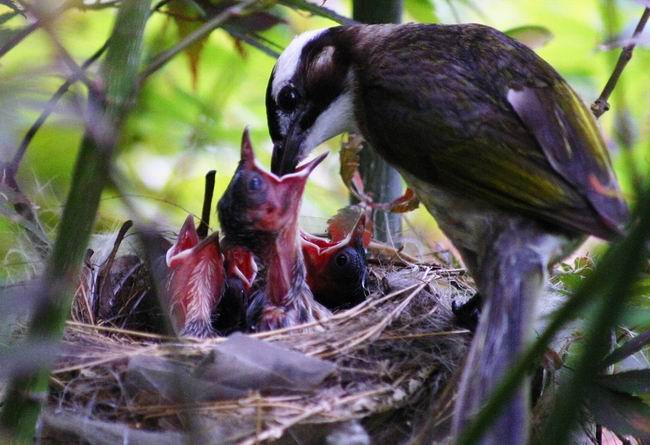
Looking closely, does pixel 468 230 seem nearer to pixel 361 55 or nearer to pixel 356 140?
pixel 356 140

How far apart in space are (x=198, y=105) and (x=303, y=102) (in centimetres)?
49

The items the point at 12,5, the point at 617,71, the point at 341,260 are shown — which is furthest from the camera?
the point at 341,260

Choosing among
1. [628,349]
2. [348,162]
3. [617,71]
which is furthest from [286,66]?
[628,349]

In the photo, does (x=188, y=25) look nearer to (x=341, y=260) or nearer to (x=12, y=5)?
(x=12, y=5)

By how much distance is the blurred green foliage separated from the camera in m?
1.35

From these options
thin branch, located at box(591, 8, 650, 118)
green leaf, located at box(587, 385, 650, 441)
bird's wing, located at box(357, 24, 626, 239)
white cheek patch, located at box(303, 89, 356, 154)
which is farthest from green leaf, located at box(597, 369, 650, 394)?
white cheek patch, located at box(303, 89, 356, 154)

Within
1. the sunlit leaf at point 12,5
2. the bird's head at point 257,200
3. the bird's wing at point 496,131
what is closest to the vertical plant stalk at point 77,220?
the sunlit leaf at point 12,5

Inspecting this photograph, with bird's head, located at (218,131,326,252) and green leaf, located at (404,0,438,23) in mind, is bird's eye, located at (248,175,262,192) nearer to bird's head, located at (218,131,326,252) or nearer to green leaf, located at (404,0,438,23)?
bird's head, located at (218,131,326,252)

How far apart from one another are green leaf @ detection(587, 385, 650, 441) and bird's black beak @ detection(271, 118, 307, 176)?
1.37 m

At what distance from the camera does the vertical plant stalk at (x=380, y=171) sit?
3.11 meters

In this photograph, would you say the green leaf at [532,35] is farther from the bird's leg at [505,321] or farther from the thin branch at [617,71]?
the bird's leg at [505,321]

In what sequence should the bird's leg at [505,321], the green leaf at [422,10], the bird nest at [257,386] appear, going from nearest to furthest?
1. the bird's leg at [505,321]
2. the bird nest at [257,386]
3. the green leaf at [422,10]

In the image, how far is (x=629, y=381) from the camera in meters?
2.11

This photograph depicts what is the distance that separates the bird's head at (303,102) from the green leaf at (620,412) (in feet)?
4.49
